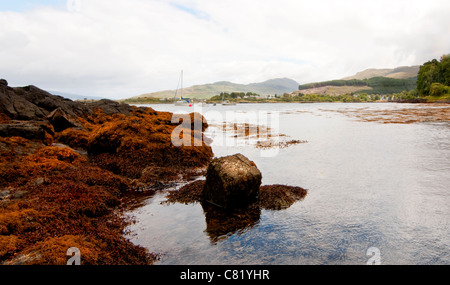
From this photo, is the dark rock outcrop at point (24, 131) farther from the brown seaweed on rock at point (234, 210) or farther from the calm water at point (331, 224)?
the brown seaweed on rock at point (234, 210)

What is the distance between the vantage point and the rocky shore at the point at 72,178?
24.5ft

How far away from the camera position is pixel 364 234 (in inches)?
387

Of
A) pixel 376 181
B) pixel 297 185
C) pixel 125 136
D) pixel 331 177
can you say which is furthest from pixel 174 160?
pixel 376 181

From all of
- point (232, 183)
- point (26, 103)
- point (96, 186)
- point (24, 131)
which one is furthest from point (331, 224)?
point (26, 103)

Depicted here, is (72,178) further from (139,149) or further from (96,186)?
(139,149)

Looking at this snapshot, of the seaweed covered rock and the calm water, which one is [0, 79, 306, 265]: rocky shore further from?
the calm water

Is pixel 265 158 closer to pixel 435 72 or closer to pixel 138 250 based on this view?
pixel 138 250

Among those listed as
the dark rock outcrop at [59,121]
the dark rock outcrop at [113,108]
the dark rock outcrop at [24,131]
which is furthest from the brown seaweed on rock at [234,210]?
the dark rock outcrop at [113,108]

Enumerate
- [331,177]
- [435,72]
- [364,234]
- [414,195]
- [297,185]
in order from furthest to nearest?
[435,72] → [331,177] → [297,185] → [414,195] → [364,234]

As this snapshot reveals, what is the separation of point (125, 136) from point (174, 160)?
4.76 metres

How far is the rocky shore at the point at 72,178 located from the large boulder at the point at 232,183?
13.1 ft
